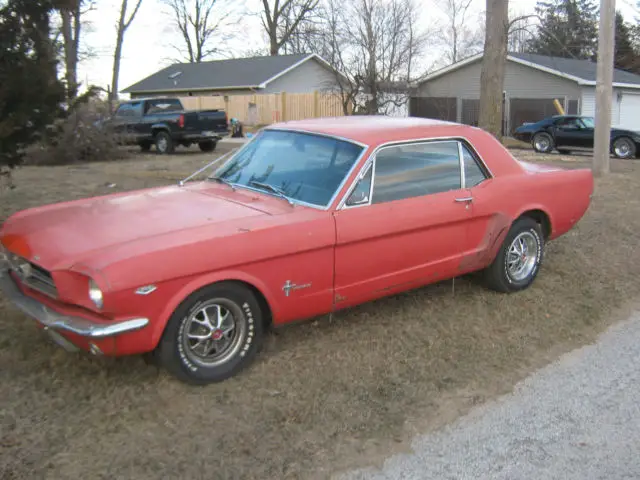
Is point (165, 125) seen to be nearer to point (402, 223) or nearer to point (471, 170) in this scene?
point (471, 170)

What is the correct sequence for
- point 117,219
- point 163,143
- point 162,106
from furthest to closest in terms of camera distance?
point 162,106 < point 163,143 < point 117,219

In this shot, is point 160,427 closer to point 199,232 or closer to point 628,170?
point 199,232

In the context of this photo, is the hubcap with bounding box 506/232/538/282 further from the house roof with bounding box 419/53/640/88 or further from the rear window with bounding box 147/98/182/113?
the house roof with bounding box 419/53/640/88

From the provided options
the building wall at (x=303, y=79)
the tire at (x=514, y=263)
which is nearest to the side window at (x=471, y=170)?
the tire at (x=514, y=263)

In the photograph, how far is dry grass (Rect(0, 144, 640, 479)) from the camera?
306 cm

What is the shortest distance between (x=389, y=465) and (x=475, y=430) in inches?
24.7

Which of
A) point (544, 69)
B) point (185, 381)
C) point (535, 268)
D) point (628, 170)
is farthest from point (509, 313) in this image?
point (544, 69)

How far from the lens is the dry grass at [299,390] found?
3.06 metres

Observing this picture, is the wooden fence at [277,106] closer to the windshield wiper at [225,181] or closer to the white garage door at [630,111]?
the white garage door at [630,111]

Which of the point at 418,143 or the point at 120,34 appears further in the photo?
the point at 120,34

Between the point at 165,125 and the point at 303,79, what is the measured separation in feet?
75.0

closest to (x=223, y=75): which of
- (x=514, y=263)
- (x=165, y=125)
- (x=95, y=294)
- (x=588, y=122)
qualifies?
(x=165, y=125)

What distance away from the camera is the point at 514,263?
5.52 metres

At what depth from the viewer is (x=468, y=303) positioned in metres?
5.27
